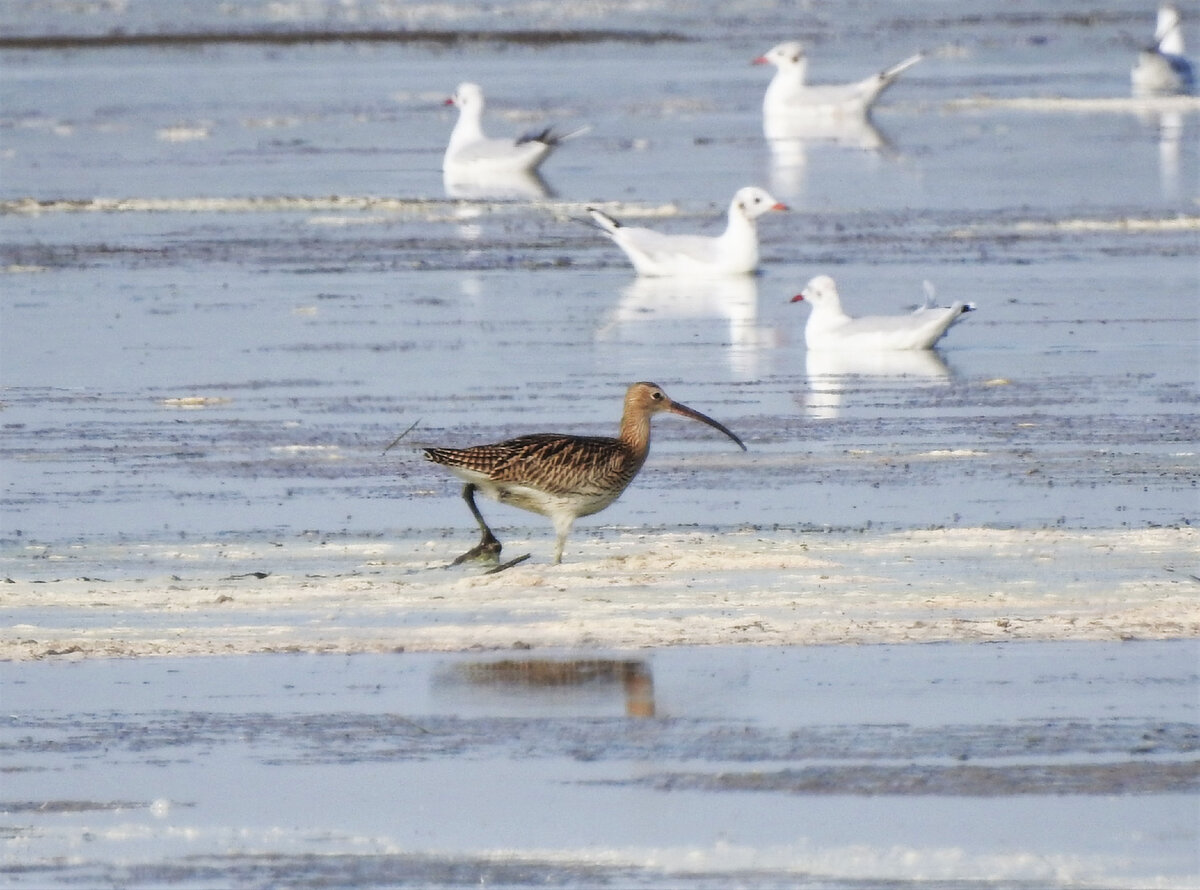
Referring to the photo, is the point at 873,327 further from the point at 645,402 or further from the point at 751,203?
the point at 645,402

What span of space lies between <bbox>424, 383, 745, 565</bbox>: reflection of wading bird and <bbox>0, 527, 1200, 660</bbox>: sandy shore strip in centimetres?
19

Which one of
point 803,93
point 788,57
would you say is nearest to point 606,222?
point 788,57

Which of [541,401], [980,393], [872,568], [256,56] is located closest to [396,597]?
[872,568]

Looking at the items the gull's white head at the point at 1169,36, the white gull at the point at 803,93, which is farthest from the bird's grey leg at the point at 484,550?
the gull's white head at the point at 1169,36

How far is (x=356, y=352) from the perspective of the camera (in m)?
15.9

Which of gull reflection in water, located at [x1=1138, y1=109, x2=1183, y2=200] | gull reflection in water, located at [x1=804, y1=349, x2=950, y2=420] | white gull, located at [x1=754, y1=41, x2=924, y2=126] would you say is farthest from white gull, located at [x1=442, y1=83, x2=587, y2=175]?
gull reflection in water, located at [x1=804, y1=349, x2=950, y2=420]

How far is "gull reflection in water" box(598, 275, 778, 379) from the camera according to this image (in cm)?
1636

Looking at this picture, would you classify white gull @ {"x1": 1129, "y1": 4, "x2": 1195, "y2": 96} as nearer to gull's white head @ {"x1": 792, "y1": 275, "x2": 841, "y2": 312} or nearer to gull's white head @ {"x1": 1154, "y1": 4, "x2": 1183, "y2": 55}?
gull's white head @ {"x1": 1154, "y1": 4, "x2": 1183, "y2": 55}

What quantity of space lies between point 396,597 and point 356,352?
21.9 feet

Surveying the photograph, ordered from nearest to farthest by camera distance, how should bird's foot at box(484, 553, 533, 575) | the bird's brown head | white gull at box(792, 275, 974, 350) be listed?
bird's foot at box(484, 553, 533, 575) < the bird's brown head < white gull at box(792, 275, 974, 350)

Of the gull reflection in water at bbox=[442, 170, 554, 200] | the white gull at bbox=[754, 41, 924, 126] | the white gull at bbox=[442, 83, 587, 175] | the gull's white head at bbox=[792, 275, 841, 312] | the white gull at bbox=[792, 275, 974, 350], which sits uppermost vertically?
the white gull at bbox=[754, 41, 924, 126]

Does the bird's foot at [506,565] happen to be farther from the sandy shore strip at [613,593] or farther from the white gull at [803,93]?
the white gull at [803,93]

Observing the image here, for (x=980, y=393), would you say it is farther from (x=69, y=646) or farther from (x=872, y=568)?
(x=69, y=646)

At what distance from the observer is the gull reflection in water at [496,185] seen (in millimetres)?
25625
